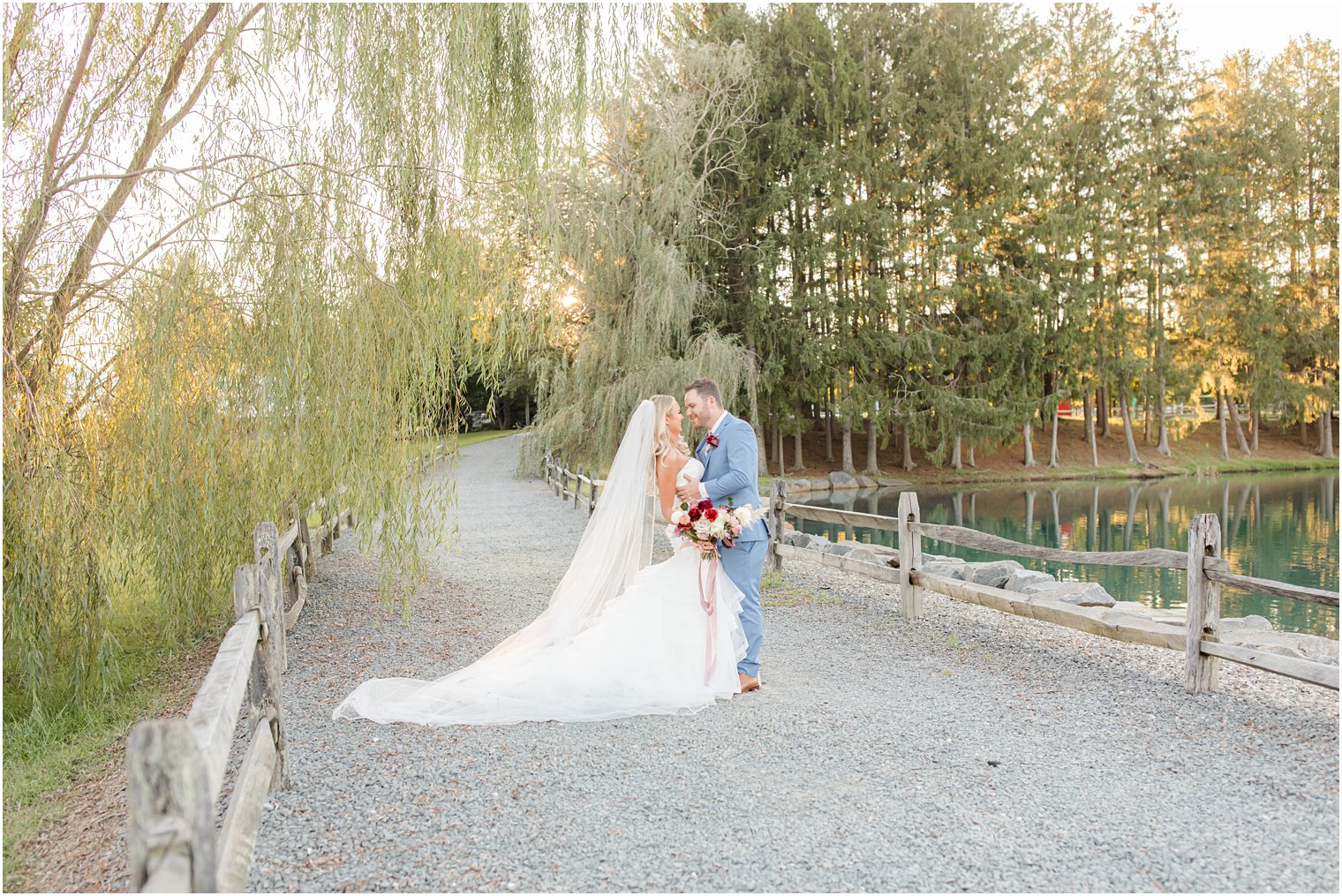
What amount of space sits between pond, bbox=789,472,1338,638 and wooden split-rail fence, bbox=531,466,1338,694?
9.05 ft

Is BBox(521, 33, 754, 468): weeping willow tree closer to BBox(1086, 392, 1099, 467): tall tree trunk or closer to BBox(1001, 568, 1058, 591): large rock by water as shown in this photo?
BBox(1001, 568, 1058, 591): large rock by water

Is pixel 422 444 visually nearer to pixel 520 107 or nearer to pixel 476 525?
pixel 520 107

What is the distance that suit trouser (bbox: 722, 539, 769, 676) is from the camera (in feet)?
17.0

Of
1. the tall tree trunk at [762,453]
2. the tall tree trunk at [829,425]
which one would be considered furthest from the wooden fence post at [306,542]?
the tall tree trunk at [829,425]

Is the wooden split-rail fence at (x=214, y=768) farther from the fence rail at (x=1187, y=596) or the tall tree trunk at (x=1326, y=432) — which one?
the tall tree trunk at (x=1326, y=432)

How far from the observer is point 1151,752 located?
13.6 ft

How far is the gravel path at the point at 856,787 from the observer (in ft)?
9.97

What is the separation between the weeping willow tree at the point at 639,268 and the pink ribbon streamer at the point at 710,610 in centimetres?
1304

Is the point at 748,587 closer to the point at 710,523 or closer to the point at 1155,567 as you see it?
the point at 710,523

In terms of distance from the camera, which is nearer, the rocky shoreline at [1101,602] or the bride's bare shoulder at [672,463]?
the bride's bare shoulder at [672,463]

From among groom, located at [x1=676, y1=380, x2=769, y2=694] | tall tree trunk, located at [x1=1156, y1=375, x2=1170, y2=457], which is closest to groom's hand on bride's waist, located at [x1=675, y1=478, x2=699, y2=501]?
groom, located at [x1=676, y1=380, x2=769, y2=694]

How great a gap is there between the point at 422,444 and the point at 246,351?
128cm

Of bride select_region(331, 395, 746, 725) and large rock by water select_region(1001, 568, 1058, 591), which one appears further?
large rock by water select_region(1001, 568, 1058, 591)

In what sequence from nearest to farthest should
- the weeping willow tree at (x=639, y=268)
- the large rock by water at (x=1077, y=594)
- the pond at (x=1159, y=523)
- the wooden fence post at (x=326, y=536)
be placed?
the large rock by water at (x=1077, y=594) → the wooden fence post at (x=326, y=536) → the pond at (x=1159, y=523) → the weeping willow tree at (x=639, y=268)
